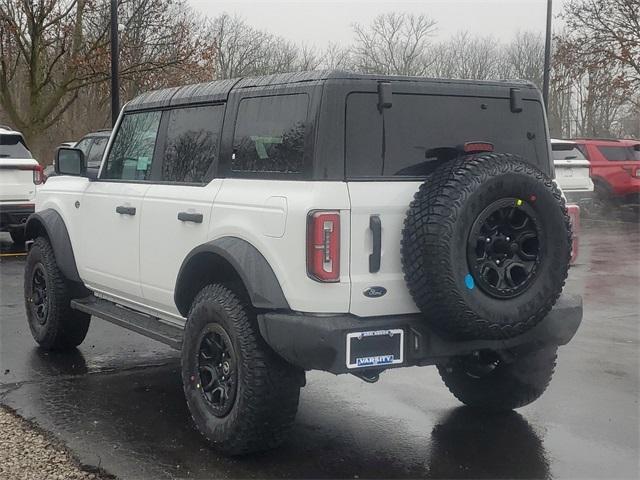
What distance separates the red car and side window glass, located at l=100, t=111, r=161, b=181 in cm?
1460

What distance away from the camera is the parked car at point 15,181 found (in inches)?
468

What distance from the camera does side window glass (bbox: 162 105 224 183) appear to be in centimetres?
477

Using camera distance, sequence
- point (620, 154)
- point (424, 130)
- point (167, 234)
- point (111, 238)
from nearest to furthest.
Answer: point (424, 130) → point (167, 234) → point (111, 238) → point (620, 154)

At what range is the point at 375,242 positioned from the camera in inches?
152

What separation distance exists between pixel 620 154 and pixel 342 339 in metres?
16.2

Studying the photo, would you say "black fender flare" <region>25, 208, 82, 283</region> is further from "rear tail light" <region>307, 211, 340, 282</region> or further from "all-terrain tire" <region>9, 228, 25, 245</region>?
"all-terrain tire" <region>9, 228, 25, 245</region>

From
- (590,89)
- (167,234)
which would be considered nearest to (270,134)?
(167,234)

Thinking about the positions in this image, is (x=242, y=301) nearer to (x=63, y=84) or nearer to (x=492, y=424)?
(x=492, y=424)

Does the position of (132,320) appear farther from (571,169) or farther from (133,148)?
(571,169)

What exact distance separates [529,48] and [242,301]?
46.5 meters

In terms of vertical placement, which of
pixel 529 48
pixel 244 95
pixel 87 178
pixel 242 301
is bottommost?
pixel 242 301

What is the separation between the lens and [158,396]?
532cm

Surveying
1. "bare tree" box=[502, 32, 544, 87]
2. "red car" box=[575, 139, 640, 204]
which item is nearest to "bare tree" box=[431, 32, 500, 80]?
"bare tree" box=[502, 32, 544, 87]

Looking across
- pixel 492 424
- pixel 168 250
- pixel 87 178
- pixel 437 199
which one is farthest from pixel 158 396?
pixel 437 199
